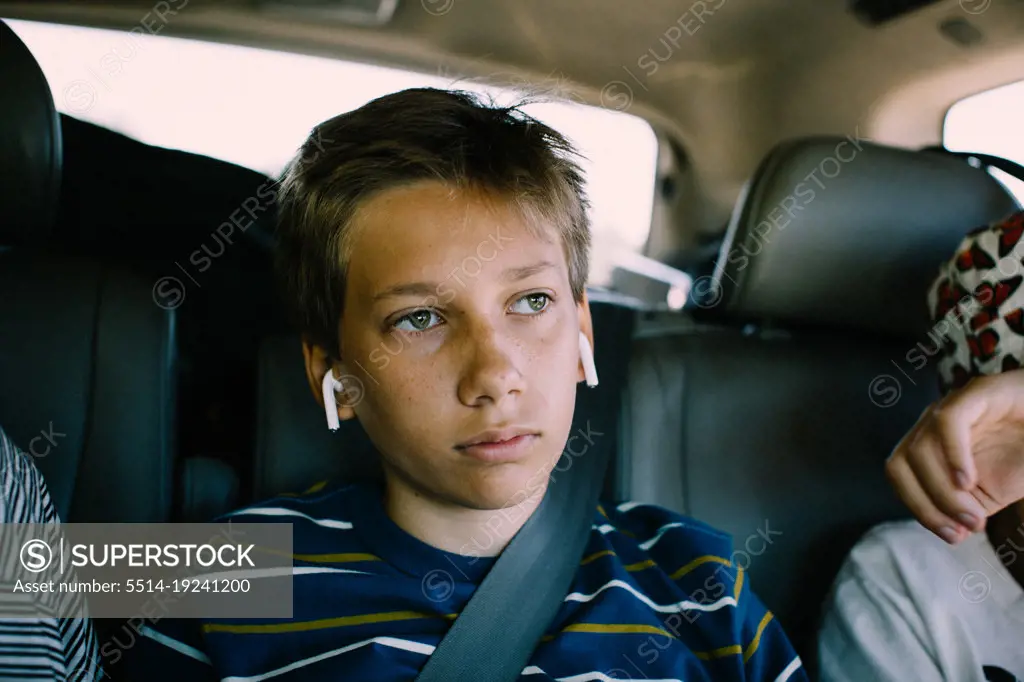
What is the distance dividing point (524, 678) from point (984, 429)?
0.66 meters

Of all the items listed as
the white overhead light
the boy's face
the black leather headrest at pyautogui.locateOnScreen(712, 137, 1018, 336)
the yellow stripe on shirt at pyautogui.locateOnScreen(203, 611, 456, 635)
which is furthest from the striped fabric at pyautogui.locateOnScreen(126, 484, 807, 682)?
the white overhead light

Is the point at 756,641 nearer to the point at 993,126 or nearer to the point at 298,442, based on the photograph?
the point at 298,442

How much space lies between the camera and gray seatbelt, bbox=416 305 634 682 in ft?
3.38

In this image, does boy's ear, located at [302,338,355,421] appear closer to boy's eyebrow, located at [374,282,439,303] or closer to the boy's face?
the boy's face

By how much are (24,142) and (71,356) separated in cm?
32

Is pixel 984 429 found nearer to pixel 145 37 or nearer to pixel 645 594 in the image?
pixel 645 594

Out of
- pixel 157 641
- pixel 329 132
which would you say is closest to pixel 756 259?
pixel 329 132

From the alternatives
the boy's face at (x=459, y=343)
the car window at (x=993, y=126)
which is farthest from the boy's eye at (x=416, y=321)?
the car window at (x=993, y=126)

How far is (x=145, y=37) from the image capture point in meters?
2.01

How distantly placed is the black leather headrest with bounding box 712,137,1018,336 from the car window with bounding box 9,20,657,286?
0.50m

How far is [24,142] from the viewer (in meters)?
1.21

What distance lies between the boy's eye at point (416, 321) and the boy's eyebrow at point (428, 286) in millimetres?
27

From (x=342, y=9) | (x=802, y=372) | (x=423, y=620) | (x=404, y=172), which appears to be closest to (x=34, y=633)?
(x=423, y=620)

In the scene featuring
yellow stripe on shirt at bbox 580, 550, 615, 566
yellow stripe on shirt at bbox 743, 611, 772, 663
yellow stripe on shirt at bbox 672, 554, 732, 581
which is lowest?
yellow stripe on shirt at bbox 743, 611, 772, 663
